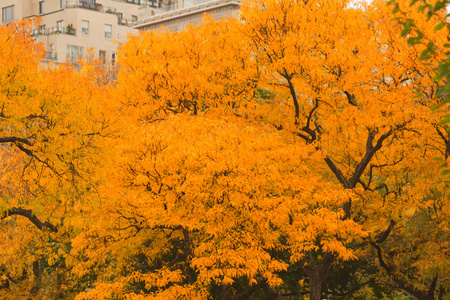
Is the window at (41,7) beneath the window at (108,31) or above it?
above

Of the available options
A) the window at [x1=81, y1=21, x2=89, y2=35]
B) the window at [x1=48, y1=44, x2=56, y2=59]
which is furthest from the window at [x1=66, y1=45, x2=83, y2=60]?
the window at [x1=81, y1=21, x2=89, y2=35]

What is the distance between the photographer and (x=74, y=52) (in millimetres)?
83875

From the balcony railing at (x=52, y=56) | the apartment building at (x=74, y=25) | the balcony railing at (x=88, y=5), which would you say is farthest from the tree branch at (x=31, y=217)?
the balcony railing at (x=88, y=5)

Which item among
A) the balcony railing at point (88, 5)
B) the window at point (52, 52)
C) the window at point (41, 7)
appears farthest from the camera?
the window at point (41, 7)

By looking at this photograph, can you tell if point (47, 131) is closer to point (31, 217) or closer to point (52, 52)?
point (31, 217)

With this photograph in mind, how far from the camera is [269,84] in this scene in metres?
27.8

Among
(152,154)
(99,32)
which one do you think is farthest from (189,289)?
(99,32)

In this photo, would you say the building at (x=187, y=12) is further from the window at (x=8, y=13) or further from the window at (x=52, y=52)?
the window at (x=8, y=13)

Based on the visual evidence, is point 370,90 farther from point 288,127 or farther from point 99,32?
point 99,32

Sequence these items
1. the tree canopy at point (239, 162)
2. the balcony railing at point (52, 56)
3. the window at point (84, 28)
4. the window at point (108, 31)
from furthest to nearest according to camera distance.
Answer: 1. the window at point (108, 31)
2. the window at point (84, 28)
3. the balcony railing at point (52, 56)
4. the tree canopy at point (239, 162)

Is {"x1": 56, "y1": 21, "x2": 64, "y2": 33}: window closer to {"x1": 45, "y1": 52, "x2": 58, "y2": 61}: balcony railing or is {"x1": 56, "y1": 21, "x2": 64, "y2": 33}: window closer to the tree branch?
{"x1": 45, "y1": 52, "x2": 58, "y2": 61}: balcony railing

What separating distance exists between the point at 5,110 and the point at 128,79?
12105 mm

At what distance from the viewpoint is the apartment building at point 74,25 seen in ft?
272

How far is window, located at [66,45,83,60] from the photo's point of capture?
8279cm
